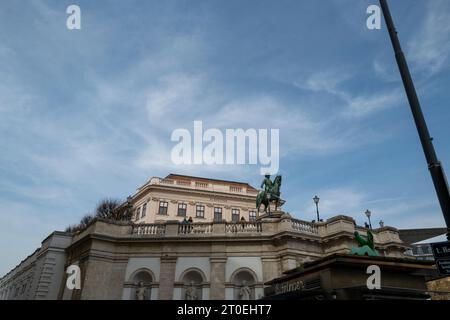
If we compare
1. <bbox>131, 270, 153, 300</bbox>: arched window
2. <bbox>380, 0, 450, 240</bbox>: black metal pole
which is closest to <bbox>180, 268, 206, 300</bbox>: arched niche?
<bbox>131, 270, 153, 300</bbox>: arched window

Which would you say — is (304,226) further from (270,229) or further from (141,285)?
(141,285)

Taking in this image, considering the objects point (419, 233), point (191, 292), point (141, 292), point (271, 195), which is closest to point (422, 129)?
point (191, 292)

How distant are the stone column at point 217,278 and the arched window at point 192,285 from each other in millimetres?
849

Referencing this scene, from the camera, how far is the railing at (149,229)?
26.4 metres

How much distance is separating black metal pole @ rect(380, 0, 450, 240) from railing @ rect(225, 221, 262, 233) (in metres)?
19.2

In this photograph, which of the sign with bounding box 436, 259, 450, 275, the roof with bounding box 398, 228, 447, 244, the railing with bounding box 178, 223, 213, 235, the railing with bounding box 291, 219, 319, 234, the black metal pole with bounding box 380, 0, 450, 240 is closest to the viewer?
the black metal pole with bounding box 380, 0, 450, 240

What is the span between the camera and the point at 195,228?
26219 millimetres

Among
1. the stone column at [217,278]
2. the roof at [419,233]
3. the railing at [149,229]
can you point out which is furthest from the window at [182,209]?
the roof at [419,233]

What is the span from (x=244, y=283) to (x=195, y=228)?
5.47 m

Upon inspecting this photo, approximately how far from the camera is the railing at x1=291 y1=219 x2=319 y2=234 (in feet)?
83.0

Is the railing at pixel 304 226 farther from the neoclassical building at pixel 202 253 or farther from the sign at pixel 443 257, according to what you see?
the sign at pixel 443 257

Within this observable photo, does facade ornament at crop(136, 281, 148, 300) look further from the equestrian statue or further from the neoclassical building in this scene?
the equestrian statue
